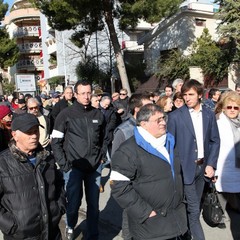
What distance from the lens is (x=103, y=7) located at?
19.2 metres

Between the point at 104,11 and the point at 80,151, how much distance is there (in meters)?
16.6

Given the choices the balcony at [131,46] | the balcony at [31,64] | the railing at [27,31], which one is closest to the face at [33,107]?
the balcony at [131,46]

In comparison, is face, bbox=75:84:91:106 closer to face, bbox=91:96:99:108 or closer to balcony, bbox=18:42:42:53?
face, bbox=91:96:99:108

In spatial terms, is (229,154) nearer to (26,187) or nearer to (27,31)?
(26,187)

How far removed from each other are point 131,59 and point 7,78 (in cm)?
3174

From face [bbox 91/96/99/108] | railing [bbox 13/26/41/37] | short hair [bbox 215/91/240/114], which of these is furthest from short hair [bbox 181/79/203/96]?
railing [bbox 13/26/41/37]

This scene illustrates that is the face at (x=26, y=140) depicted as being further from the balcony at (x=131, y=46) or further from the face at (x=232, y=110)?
the balcony at (x=131, y=46)

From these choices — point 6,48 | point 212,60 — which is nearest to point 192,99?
point 212,60

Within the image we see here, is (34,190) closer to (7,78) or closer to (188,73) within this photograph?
(188,73)

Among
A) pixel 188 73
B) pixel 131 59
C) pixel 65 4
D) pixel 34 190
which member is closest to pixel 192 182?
pixel 34 190

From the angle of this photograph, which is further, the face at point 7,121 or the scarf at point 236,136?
the face at point 7,121

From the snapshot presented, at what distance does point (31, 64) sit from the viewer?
51.9 meters

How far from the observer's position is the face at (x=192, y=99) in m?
4.01

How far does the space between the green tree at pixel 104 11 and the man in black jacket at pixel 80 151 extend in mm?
14860
